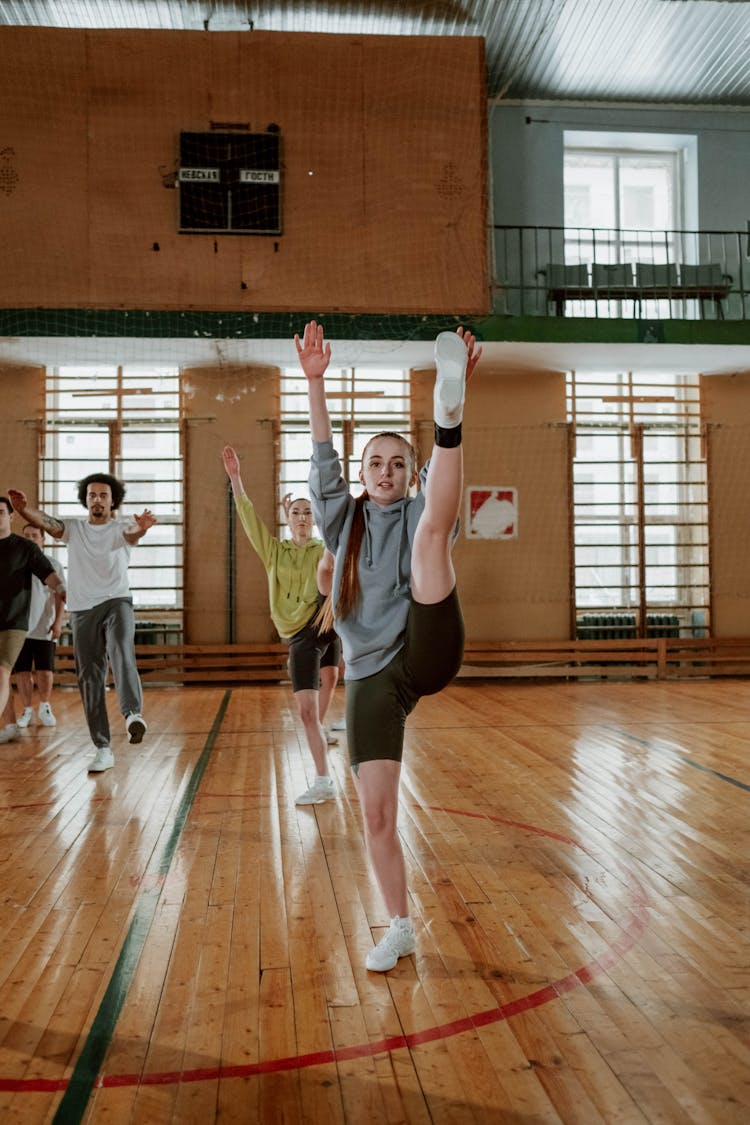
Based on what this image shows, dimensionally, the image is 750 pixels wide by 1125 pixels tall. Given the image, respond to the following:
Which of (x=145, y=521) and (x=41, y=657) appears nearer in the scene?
(x=145, y=521)

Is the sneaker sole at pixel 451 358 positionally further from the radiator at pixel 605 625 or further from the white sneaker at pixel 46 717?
the radiator at pixel 605 625

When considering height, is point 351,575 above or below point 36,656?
above

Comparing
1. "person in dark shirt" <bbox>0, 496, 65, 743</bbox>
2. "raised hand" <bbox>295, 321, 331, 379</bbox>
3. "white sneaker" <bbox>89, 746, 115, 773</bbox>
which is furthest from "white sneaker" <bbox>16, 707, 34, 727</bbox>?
"raised hand" <bbox>295, 321, 331, 379</bbox>

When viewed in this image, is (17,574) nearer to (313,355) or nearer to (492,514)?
(313,355)

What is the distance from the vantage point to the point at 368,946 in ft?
8.98

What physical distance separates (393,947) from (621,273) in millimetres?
9962

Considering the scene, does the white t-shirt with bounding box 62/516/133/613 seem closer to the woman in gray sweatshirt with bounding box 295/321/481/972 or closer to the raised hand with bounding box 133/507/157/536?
the raised hand with bounding box 133/507/157/536

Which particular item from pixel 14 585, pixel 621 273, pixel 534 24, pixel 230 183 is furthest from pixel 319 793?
pixel 534 24

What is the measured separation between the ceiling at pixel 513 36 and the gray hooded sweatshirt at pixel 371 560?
6.95m

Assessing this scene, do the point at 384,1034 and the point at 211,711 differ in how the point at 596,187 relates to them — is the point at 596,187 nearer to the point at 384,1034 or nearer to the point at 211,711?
the point at 211,711

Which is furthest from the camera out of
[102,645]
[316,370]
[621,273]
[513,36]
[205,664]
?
[621,273]

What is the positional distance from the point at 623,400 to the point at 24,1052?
10.1 m

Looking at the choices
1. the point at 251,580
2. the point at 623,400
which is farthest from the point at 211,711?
the point at 623,400

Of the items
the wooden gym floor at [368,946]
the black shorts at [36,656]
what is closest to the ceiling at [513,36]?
the black shorts at [36,656]
